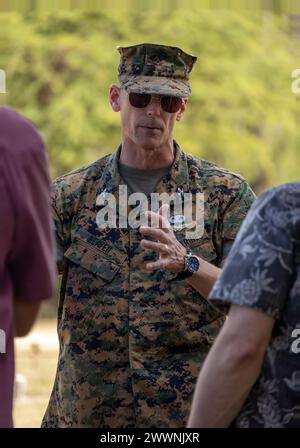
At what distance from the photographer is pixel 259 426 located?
9.34ft

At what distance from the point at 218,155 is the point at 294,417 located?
1748 cm

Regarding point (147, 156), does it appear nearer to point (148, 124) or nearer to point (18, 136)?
point (148, 124)

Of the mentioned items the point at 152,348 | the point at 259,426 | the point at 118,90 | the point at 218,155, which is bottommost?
the point at 218,155

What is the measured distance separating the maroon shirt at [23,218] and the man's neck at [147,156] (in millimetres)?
1877

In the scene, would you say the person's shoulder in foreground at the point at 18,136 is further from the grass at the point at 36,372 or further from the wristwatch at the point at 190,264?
the grass at the point at 36,372

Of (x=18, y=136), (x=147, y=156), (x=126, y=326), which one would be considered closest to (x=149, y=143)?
(x=147, y=156)

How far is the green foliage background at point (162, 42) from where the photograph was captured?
1897cm

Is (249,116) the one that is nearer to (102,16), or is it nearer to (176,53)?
Answer: (102,16)

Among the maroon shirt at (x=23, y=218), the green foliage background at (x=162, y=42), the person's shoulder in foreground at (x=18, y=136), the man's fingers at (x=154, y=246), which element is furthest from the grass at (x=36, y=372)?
the person's shoulder in foreground at (x=18, y=136)

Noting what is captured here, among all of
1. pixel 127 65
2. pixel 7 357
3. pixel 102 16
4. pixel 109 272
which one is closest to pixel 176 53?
pixel 127 65

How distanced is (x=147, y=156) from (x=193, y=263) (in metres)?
0.58

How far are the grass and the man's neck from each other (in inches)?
140

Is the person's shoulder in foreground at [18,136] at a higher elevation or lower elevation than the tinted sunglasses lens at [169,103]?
higher

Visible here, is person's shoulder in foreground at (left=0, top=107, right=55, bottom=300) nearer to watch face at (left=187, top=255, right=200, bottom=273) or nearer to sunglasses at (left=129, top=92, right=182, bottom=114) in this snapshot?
watch face at (left=187, top=255, right=200, bottom=273)
